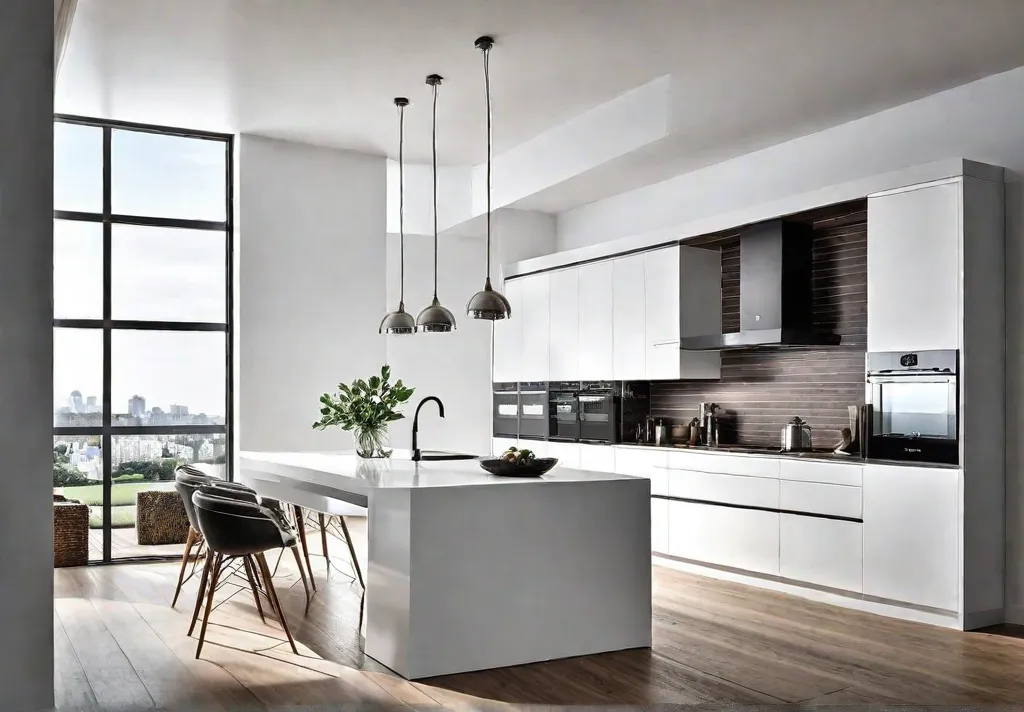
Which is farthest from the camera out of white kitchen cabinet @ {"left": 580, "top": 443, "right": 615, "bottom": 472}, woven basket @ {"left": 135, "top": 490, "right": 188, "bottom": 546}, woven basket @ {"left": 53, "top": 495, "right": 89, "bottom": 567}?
white kitchen cabinet @ {"left": 580, "top": 443, "right": 615, "bottom": 472}

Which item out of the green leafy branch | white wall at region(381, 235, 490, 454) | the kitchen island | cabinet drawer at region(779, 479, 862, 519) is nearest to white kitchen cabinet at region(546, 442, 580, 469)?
white wall at region(381, 235, 490, 454)

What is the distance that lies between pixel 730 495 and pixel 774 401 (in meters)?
0.80

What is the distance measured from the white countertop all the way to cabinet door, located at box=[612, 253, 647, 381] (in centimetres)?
199

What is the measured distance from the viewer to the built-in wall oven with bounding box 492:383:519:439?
7.88 metres

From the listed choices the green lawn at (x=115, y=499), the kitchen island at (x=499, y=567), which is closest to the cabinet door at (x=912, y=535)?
the kitchen island at (x=499, y=567)

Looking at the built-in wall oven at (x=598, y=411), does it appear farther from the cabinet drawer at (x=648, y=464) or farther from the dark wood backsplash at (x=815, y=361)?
the dark wood backsplash at (x=815, y=361)

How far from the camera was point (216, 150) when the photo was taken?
675 cm

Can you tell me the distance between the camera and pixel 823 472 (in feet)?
16.9

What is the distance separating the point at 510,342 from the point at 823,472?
3454mm

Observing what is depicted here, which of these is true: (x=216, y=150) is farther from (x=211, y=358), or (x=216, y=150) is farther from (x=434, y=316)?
(x=434, y=316)

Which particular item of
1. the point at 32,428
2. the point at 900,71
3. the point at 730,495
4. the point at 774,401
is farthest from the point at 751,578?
the point at 32,428

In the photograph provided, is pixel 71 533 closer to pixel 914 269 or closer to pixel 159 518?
pixel 159 518

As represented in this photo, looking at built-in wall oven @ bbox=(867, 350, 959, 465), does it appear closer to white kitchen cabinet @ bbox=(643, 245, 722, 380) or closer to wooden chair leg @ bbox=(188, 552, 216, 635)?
white kitchen cabinet @ bbox=(643, 245, 722, 380)

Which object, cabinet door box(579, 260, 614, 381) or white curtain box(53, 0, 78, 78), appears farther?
cabinet door box(579, 260, 614, 381)
